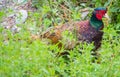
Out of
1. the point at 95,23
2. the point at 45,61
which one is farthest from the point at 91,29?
the point at 45,61

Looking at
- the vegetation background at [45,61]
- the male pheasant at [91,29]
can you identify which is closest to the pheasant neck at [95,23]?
the male pheasant at [91,29]

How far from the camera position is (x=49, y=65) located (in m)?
2.49

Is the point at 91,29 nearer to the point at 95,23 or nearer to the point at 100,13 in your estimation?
the point at 95,23

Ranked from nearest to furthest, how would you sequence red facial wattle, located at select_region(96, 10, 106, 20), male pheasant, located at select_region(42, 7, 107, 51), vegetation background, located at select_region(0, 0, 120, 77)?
1. vegetation background, located at select_region(0, 0, 120, 77)
2. male pheasant, located at select_region(42, 7, 107, 51)
3. red facial wattle, located at select_region(96, 10, 106, 20)

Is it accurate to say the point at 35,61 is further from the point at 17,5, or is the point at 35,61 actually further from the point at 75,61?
the point at 17,5

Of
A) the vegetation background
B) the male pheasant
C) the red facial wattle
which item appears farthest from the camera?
the red facial wattle

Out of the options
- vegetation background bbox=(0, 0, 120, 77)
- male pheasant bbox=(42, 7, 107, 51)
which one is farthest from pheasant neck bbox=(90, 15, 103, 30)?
vegetation background bbox=(0, 0, 120, 77)

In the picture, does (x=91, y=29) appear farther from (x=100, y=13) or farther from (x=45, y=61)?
(x=45, y=61)

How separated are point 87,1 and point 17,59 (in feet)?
10.1

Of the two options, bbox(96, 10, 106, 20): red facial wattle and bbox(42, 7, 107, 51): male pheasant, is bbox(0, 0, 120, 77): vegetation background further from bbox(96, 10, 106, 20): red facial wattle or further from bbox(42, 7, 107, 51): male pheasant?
bbox(96, 10, 106, 20): red facial wattle

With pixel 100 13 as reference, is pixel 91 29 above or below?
below

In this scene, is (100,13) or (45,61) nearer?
(45,61)

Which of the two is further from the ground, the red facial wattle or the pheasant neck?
the red facial wattle

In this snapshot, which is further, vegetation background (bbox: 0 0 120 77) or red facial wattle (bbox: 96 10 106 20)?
red facial wattle (bbox: 96 10 106 20)
